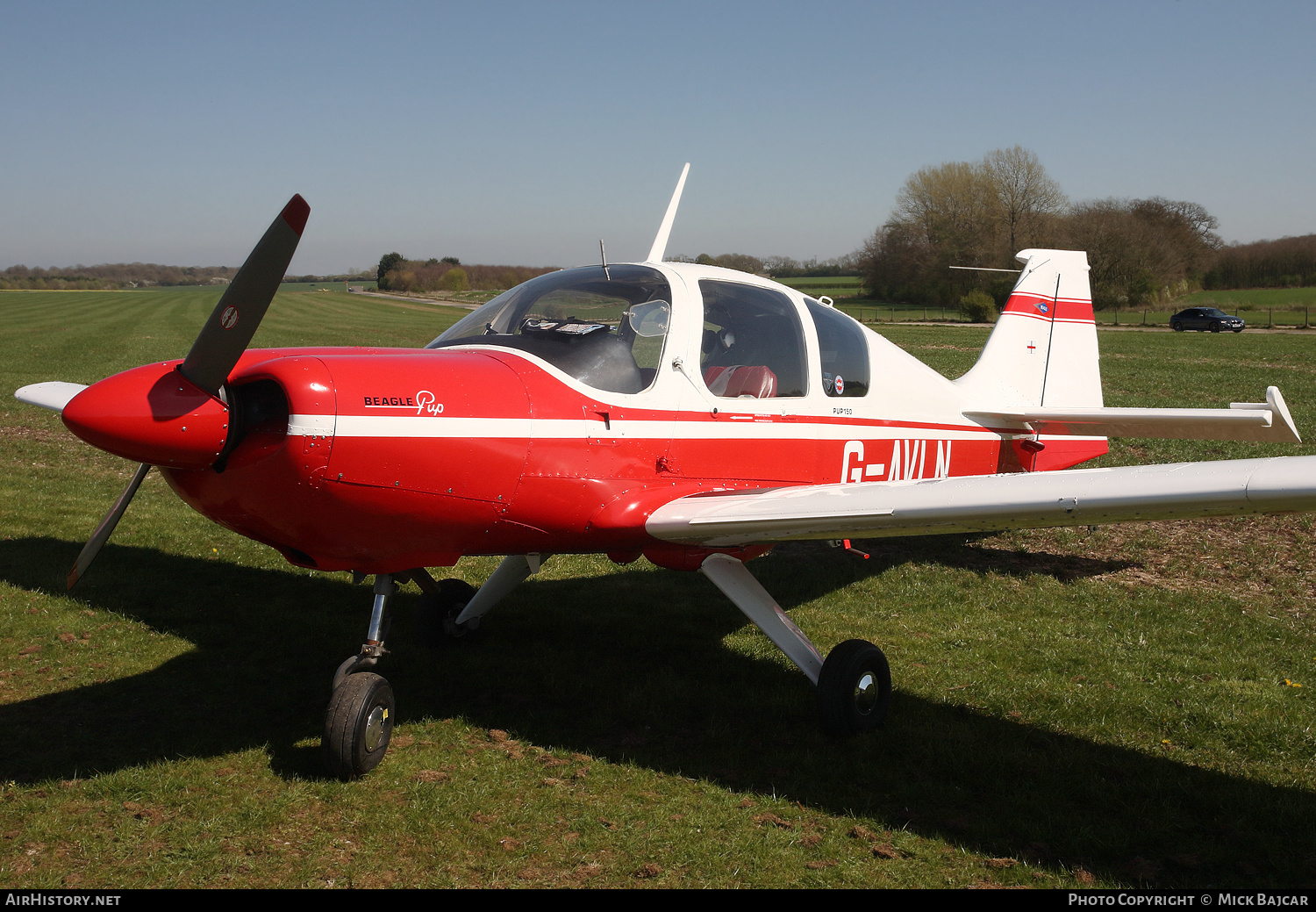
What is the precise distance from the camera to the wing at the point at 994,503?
128 inches

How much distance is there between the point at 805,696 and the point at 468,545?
218cm

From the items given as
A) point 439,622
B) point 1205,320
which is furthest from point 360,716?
point 1205,320

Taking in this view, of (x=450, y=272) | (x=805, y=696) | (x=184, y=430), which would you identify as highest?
(x=450, y=272)

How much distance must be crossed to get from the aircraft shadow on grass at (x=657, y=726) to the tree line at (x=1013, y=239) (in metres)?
55.6

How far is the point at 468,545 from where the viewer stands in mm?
4102

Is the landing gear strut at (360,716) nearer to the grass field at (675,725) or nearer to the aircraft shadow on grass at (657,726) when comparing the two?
the grass field at (675,725)

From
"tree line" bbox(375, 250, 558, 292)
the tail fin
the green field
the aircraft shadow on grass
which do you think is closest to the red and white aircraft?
the aircraft shadow on grass

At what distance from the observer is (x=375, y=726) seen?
404 cm

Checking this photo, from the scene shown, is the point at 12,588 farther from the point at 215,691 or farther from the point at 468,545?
the point at 468,545

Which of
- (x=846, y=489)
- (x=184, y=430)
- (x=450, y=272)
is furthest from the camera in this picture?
(x=450, y=272)

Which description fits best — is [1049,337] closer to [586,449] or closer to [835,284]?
[586,449]

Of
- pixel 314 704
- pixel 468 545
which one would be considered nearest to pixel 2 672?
pixel 314 704

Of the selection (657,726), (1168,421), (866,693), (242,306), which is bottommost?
Answer: (657,726)

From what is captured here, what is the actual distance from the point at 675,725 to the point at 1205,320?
48.0m
